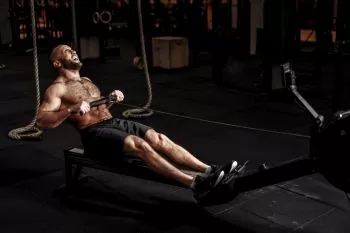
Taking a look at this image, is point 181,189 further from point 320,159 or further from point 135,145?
point 320,159

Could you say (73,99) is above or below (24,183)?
above

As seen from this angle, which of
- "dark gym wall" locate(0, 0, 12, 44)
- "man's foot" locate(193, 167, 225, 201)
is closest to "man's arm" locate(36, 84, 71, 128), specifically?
"man's foot" locate(193, 167, 225, 201)

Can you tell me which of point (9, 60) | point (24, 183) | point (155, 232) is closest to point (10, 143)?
point (24, 183)

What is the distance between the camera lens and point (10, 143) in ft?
19.0

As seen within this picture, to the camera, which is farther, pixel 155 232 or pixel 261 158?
pixel 261 158

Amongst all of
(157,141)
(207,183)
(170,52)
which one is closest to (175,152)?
(157,141)

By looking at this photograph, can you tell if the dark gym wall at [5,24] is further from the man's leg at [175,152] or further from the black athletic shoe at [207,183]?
the black athletic shoe at [207,183]

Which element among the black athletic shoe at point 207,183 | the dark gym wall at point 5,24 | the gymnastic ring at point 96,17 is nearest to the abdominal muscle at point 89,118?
the black athletic shoe at point 207,183

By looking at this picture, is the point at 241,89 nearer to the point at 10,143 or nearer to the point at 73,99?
the point at 10,143

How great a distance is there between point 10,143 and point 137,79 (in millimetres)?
4471

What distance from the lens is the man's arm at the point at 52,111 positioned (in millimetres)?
3830

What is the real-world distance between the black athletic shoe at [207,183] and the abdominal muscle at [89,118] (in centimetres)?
111

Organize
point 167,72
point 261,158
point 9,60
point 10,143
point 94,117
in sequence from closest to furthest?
point 94,117 → point 261,158 → point 10,143 → point 167,72 → point 9,60

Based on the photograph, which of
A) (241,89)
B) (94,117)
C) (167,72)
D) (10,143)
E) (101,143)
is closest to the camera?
(101,143)
